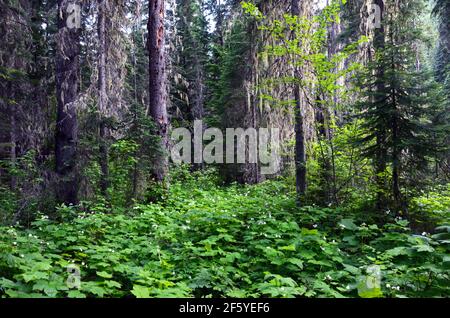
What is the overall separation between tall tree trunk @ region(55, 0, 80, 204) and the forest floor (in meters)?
2.27

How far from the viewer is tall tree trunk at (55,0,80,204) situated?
8.58 meters

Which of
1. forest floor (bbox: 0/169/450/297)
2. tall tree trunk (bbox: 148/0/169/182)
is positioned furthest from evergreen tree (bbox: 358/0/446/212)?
tall tree trunk (bbox: 148/0/169/182)

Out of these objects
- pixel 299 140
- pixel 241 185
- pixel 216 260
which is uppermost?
Answer: pixel 299 140

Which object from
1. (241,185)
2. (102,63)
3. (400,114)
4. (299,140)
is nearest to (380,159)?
(400,114)

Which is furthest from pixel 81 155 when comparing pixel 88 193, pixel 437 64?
pixel 437 64

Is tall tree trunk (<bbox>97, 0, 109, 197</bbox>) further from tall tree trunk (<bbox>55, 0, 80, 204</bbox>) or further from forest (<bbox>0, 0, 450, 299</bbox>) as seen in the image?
tall tree trunk (<bbox>55, 0, 80, 204</bbox>)

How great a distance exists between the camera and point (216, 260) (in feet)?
16.3

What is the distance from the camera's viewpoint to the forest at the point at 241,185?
424 cm

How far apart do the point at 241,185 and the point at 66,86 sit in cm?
811

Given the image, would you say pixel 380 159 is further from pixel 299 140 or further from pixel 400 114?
pixel 299 140

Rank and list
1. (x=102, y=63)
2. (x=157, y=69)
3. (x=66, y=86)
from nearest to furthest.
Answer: (x=66, y=86), (x=157, y=69), (x=102, y=63)

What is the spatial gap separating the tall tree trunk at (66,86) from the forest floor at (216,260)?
7.44 ft
